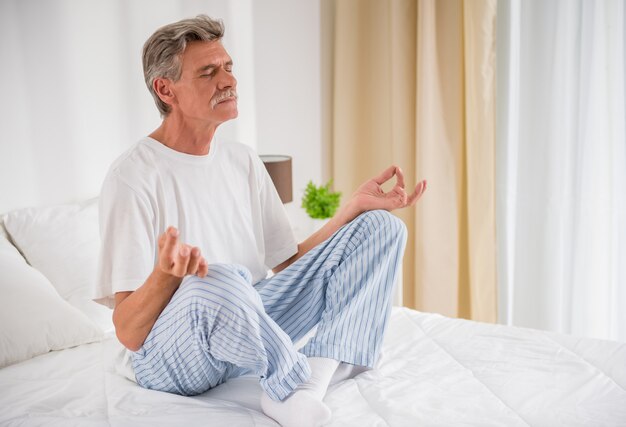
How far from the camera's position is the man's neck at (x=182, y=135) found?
184 centimetres

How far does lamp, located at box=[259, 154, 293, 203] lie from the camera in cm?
271

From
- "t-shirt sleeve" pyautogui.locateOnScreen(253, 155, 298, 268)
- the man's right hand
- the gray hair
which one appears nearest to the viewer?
the man's right hand

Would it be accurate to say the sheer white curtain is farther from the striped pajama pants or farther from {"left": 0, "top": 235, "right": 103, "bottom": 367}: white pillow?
{"left": 0, "top": 235, "right": 103, "bottom": 367}: white pillow

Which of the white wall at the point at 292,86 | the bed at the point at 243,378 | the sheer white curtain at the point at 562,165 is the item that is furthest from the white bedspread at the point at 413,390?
the white wall at the point at 292,86

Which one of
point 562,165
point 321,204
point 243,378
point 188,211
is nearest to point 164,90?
point 188,211

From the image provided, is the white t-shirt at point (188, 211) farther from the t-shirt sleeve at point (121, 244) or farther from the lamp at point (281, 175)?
the lamp at point (281, 175)

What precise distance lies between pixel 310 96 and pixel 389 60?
0.42 metres

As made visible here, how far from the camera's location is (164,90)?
1837 mm

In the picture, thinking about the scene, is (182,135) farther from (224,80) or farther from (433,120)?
(433,120)

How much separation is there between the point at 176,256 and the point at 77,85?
4.12 ft

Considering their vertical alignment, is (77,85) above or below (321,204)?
above

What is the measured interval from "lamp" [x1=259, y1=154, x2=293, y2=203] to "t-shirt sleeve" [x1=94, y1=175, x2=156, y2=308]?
1079 mm

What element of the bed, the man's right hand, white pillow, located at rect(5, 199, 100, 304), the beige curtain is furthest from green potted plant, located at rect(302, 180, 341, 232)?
the man's right hand

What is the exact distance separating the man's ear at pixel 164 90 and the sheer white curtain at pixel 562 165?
1657mm
